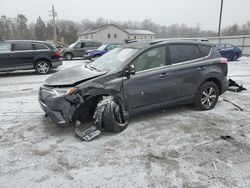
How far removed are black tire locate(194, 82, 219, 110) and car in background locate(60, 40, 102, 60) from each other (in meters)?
15.3

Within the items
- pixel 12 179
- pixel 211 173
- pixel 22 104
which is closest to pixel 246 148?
pixel 211 173

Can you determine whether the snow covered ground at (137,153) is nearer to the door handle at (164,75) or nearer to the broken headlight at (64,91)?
the broken headlight at (64,91)

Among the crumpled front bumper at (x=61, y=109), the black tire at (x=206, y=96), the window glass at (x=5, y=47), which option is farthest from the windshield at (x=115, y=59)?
the window glass at (x=5, y=47)

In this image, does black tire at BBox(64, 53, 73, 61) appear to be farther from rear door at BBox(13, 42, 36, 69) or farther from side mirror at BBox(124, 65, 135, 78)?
side mirror at BBox(124, 65, 135, 78)

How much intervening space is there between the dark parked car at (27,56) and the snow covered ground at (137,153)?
5.54m

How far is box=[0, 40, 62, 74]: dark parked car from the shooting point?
9.61 meters

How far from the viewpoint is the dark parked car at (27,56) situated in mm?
9609

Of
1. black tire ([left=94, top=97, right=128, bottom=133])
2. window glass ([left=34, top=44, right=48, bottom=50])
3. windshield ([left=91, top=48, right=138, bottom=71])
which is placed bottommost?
black tire ([left=94, top=97, right=128, bottom=133])

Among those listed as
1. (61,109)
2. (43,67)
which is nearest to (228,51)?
(43,67)

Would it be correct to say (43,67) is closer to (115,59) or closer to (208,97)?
(115,59)

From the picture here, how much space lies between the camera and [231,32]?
51.5 meters

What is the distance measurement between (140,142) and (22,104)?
3726mm

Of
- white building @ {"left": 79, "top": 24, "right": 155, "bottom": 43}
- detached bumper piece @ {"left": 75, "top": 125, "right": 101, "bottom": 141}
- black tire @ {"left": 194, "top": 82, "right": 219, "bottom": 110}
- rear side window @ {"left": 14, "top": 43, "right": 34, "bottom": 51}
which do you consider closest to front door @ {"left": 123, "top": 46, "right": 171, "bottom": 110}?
detached bumper piece @ {"left": 75, "top": 125, "right": 101, "bottom": 141}

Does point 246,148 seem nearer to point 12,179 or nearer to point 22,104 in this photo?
point 12,179
